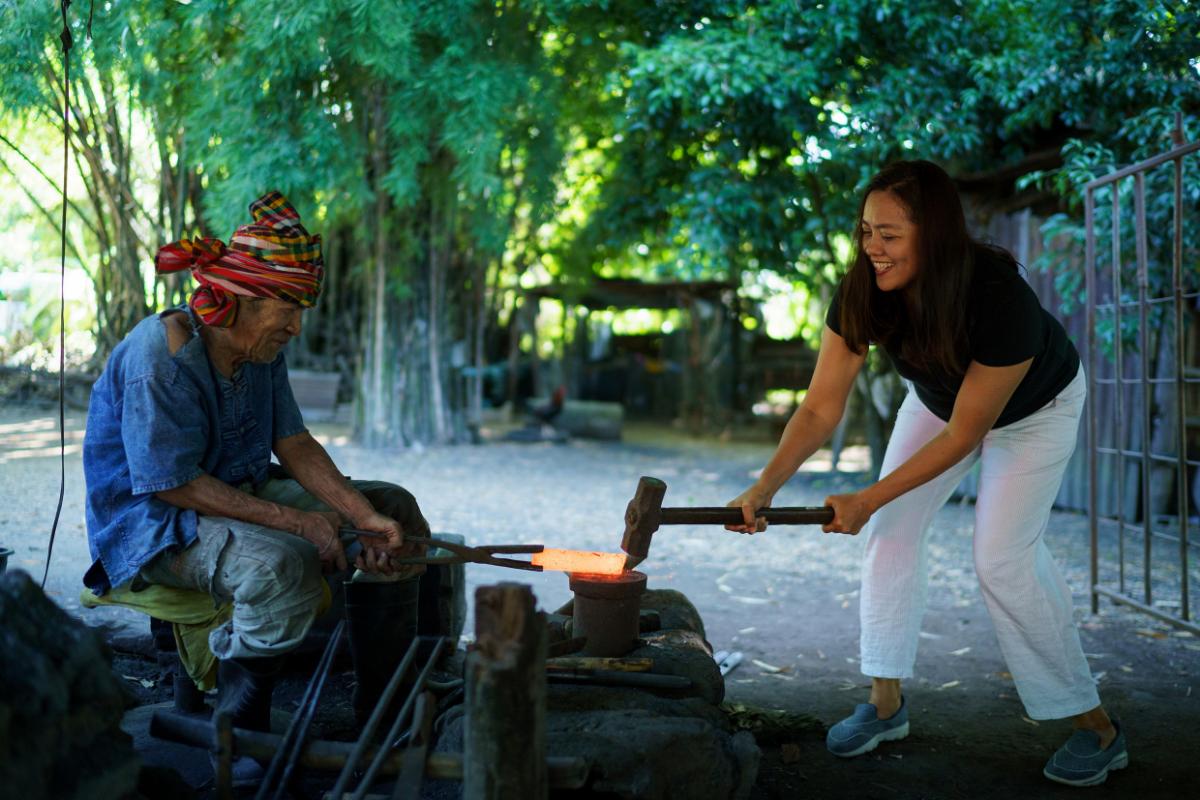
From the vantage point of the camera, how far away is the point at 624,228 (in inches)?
407

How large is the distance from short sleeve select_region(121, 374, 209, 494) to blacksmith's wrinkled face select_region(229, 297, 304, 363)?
0.77 ft

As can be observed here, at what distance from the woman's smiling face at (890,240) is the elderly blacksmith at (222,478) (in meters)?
1.57

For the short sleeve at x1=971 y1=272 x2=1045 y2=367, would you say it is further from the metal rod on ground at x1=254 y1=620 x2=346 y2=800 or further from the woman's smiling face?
the metal rod on ground at x1=254 y1=620 x2=346 y2=800

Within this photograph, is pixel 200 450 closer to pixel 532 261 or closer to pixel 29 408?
pixel 29 408

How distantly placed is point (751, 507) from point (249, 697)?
4.68ft

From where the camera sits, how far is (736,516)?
2861mm

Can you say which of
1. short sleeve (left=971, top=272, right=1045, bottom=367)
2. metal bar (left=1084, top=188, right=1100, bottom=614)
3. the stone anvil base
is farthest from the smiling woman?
metal bar (left=1084, top=188, right=1100, bottom=614)

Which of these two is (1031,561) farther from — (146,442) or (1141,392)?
(1141,392)

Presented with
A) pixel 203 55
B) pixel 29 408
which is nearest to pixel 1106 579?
pixel 203 55

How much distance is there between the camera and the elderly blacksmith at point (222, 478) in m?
2.74

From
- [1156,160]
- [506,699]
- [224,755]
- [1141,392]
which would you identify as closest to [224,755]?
[224,755]

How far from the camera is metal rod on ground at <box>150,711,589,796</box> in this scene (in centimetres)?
217

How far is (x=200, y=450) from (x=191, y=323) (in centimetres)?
38

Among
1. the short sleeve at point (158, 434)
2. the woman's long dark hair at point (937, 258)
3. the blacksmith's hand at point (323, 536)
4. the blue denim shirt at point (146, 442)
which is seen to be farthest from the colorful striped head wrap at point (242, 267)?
the woman's long dark hair at point (937, 258)
